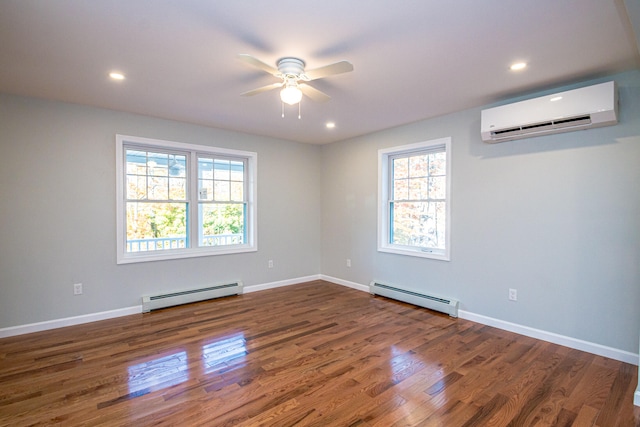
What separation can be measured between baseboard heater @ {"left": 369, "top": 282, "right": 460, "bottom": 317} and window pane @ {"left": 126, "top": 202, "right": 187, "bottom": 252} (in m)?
2.91

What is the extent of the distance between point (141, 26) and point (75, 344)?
2971 mm

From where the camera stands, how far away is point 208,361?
279cm

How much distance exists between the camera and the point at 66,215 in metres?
3.64

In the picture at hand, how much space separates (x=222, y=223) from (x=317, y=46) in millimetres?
3321

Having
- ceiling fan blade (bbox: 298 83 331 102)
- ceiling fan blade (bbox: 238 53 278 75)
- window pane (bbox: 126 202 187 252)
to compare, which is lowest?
window pane (bbox: 126 202 187 252)

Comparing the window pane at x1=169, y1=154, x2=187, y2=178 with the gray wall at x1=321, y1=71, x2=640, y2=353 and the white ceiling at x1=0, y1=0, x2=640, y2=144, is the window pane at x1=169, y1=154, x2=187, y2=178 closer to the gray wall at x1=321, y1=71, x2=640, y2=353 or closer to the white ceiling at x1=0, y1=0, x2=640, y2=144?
the white ceiling at x1=0, y1=0, x2=640, y2=144

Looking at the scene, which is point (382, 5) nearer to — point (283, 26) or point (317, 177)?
point (283, 26)

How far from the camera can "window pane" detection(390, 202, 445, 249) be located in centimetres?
432

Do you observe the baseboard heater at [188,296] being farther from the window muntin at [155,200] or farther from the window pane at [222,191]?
the window pane at [222,191]

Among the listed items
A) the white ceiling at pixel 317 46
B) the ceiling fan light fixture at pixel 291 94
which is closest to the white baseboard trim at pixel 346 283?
the white ceiling at pixel 317 46

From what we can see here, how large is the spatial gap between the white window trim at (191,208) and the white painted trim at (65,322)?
0.61m

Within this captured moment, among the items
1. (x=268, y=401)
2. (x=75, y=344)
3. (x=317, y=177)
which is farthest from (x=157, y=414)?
(x=317, y=177)

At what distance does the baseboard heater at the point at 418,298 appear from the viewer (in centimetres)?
395

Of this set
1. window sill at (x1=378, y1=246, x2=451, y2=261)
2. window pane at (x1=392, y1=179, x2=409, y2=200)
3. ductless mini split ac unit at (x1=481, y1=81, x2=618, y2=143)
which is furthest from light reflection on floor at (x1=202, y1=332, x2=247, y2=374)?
ductless mini split ac unit at (x1=481, y1=81, x2=618, y2=143)
